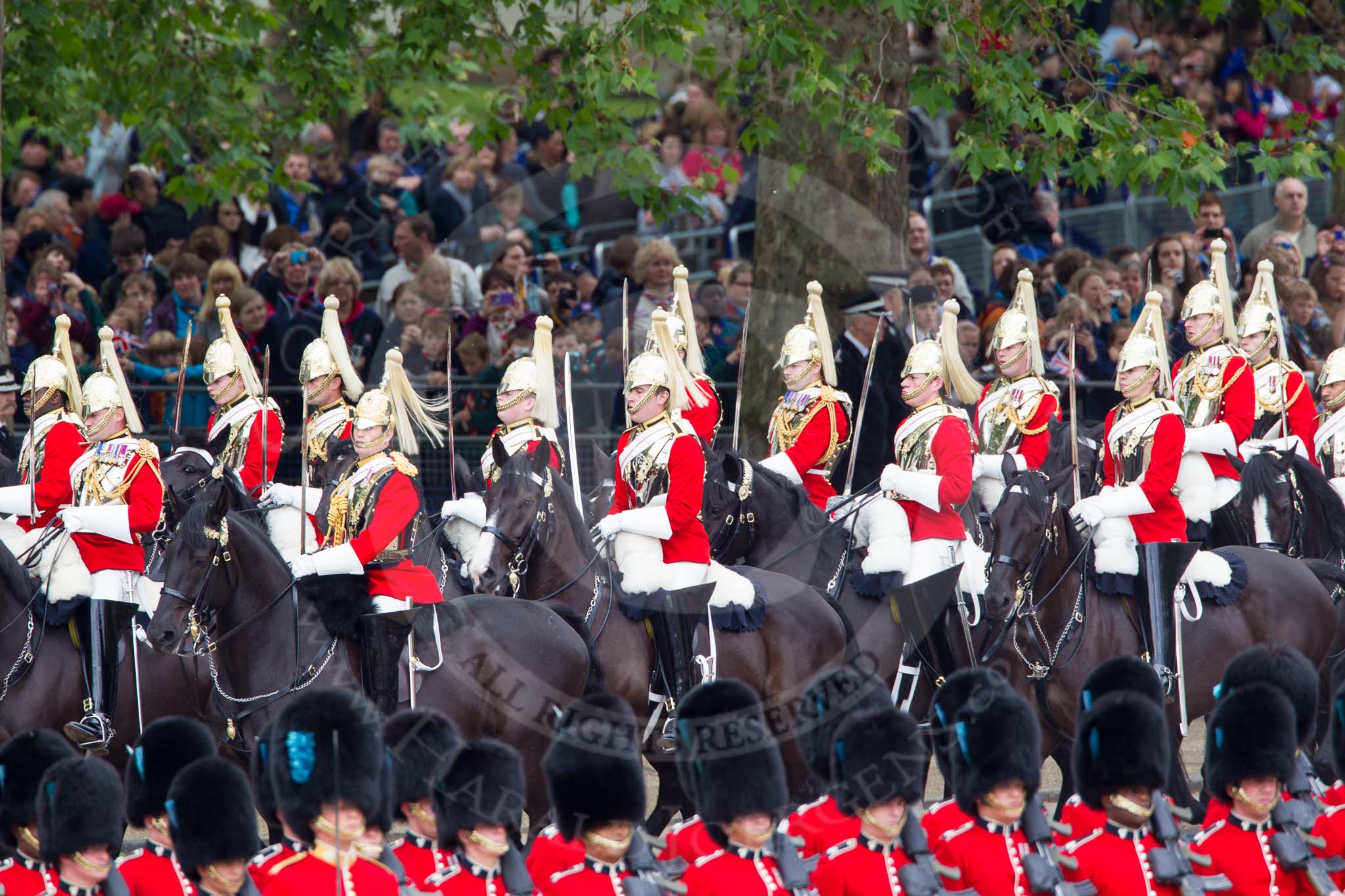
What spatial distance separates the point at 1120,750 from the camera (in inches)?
314

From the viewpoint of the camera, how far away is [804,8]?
14.3 metres

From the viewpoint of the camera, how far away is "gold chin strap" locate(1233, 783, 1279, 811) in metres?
7.95

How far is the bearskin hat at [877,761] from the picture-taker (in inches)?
305

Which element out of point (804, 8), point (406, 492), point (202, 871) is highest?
point (804, 8)

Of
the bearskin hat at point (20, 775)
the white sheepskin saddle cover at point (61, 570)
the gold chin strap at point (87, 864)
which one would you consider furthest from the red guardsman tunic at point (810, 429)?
the gold chin strap at point (87, 864)

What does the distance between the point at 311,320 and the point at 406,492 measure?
16.4 feet

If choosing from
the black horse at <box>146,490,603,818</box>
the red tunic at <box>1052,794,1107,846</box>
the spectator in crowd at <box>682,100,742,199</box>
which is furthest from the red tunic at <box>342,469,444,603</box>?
the spectator in crowd at <box>682,100,742,199</box>

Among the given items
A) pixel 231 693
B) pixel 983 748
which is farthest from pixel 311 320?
pixel 983 748

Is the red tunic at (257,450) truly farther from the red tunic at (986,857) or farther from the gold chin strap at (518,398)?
the red tunic at (986,857)

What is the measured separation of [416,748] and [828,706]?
4.98 feet

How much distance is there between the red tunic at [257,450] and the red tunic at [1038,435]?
11.7 ft

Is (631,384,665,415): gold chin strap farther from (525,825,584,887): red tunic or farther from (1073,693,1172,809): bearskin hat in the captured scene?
(525,825,584,887): red tunic

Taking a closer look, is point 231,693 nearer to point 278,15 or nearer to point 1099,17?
point 278,15

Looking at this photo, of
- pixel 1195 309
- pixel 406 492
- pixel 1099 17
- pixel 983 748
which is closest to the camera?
pixel 983 748
